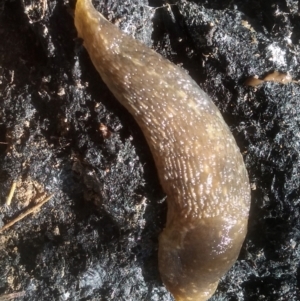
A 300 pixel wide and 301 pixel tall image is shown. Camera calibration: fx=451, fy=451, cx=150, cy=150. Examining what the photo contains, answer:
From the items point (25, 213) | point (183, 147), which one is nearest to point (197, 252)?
point (183, 147)

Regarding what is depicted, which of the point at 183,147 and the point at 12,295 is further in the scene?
the point at 12,295

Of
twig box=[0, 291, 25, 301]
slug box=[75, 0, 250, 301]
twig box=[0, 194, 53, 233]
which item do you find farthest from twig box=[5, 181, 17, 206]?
slug box=[75, 0, 250, 301]

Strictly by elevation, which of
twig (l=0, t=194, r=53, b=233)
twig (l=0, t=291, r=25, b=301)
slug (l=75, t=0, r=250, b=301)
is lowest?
twig (l=0, t=291, r=25, b=301)

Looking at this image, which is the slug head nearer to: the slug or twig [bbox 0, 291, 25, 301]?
the slug

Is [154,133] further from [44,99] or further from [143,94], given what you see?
[44,99]

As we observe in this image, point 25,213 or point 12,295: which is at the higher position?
point 25,213

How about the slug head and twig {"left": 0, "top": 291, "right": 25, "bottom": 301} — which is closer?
the slug head

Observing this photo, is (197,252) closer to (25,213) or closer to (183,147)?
(183,147)

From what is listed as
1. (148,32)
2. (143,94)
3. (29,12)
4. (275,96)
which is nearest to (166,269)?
(143,94)
